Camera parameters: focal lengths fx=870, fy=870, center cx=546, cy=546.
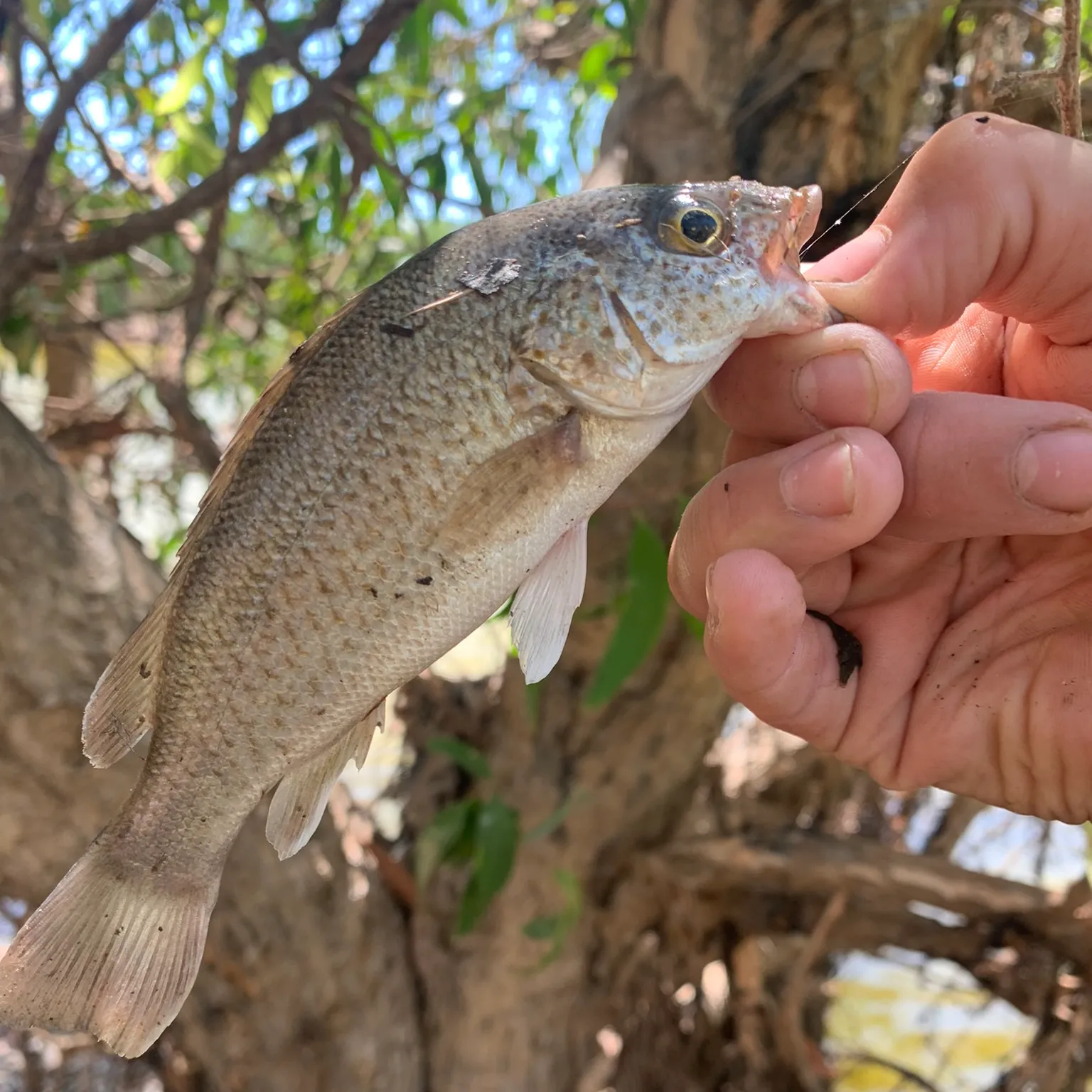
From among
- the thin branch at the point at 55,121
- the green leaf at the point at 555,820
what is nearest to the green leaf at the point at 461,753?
the green leaf at the point at 555,820

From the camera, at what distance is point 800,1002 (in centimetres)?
239

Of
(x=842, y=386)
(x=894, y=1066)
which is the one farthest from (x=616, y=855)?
(x=842, y=386)

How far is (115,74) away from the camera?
2516mm

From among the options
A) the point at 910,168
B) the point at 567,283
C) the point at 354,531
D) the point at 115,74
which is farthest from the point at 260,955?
the point at 115,74

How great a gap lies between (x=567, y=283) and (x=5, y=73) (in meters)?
2.68

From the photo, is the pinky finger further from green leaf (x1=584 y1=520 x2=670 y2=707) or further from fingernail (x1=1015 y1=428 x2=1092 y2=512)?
green leaf (x1=584 y1=520 x2=670 y2=707)

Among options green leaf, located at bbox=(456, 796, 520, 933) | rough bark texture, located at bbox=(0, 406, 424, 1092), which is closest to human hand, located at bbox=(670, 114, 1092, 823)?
green leaf, located at bbox=(456, 796, 520, 933)

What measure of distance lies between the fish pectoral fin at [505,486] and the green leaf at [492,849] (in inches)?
45.5

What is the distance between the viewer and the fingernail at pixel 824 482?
3.05 ft

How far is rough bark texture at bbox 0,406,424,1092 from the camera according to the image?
1619 mm

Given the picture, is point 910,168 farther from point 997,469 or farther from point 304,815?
point 304,815

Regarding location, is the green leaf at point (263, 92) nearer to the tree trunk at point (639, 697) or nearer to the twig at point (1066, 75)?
the tree trunk at point (639, 697)

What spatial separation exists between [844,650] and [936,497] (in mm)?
295

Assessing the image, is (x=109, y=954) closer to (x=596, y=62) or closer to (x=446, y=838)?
(x=446, y=838)
